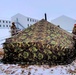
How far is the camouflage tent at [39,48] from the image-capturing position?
6.09 meters

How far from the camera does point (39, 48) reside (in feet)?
20.1

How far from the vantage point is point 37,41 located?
244 inches

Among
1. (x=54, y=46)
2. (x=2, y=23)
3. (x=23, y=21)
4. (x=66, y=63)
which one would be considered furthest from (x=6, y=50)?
(x=2, y=23)

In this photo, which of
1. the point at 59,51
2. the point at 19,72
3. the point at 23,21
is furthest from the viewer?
the point at 23,21

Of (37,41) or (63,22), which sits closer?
(37,41)

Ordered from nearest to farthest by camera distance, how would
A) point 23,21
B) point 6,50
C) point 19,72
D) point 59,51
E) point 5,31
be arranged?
point 19,72 < point 59,51 < point 6,50 < point 5,31 < point 23,21

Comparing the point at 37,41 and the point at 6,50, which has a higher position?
the point at 37,41

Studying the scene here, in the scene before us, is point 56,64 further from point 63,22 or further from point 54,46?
point 63,22

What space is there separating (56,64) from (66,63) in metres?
0.44

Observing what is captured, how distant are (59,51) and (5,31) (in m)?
14.1

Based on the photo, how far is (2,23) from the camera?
25109mm

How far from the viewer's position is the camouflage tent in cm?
609

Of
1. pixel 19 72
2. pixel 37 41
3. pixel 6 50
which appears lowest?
pixel 19 72

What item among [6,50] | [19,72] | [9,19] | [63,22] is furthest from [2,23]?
[19,72]
